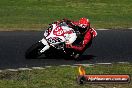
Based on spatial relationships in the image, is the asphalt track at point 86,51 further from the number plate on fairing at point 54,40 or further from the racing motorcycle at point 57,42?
the number plate on fairing at point 54,40

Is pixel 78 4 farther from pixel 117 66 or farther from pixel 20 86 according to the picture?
pixel 20 86

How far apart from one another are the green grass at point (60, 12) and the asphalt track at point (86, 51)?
2.50 m

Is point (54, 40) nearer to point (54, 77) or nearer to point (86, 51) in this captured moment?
point (86, 51)

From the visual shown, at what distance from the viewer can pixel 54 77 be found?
14.8 metres

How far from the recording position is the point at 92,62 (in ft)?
60.4

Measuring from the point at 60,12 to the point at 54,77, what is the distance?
1865cm

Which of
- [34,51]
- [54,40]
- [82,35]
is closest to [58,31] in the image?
[54,40]

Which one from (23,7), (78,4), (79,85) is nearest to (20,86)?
(79,85)

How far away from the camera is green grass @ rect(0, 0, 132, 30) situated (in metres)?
28.0

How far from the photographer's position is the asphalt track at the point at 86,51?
18.0 m

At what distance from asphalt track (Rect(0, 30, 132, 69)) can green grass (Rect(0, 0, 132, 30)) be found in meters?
2.50

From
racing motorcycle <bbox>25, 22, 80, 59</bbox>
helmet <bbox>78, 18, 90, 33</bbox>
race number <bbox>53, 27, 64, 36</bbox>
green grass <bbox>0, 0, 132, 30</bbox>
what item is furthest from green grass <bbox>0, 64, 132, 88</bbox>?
green grass <bbox>0, 0, 132, 30</bbox>

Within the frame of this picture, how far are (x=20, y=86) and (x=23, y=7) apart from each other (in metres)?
22.2

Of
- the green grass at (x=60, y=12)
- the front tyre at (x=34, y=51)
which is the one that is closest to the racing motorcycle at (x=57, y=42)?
the front tyre at (x=34, y=51)
